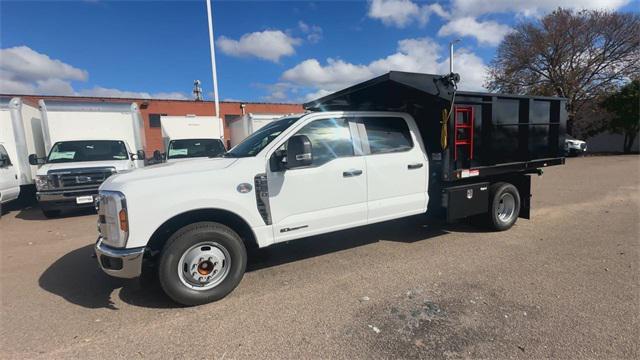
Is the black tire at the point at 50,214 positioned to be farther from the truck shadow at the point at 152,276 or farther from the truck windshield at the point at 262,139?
the truck windshield at the point at 262,139

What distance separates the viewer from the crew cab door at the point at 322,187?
13.2ft

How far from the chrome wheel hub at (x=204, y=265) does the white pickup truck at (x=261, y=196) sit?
0.01 m

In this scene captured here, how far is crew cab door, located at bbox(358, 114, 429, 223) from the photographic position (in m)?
4.69

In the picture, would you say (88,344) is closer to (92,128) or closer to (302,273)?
(302,273)

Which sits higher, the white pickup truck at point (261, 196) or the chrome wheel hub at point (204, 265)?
the white pickup truck at point (261, 196)

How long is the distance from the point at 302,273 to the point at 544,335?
260 cm

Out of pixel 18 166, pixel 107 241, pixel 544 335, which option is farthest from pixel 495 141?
pixel 18 166

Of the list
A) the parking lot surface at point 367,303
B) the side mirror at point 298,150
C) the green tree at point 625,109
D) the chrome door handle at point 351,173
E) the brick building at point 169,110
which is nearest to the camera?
the parking lot surface at point 367,303

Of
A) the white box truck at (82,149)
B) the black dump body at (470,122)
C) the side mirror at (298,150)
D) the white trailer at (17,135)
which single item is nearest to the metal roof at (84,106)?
the white box truck at (82,149)

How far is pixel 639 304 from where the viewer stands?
11.1ft

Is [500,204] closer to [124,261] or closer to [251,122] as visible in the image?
[124,261]

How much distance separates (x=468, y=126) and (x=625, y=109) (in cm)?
2692

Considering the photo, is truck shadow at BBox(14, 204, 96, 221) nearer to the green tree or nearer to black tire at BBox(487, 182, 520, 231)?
black tire at BBox(487, 182, 520, 231)

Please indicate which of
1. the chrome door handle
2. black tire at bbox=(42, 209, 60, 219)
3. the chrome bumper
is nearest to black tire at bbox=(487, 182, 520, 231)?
the chrome door handle
